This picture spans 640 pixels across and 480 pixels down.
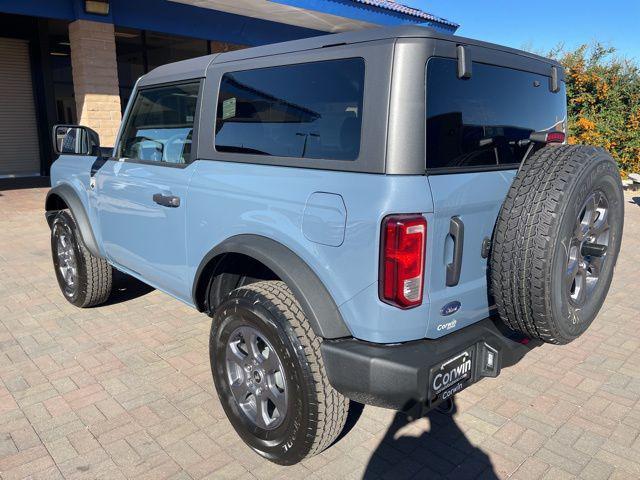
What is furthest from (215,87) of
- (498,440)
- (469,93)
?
(498,440)

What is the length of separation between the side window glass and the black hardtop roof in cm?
8

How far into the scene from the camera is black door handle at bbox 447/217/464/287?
2104mm

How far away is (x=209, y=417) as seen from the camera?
297cm

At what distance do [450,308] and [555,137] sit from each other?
1.30 metres

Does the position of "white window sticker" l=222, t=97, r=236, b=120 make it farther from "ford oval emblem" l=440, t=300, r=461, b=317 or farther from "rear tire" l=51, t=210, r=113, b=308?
"rear tire" l=51, t=210, r=113, b=308

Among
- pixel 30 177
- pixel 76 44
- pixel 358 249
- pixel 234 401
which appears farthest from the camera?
pixel 30 177

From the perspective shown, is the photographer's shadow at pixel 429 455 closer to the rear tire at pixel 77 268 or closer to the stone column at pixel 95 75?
the rear tire at pixel 77 268

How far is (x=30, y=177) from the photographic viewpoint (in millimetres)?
14320

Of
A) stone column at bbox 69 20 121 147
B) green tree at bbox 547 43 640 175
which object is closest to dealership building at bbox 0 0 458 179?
stone column at bbox 69 20 121 147

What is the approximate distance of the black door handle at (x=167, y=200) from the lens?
3008 millimetres

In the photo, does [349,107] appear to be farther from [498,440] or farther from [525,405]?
[525,405]

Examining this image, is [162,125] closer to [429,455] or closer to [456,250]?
[456,250]

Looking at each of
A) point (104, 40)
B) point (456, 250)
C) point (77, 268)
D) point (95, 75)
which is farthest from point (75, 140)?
point (104, 40)

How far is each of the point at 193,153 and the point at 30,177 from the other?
44.7ft
